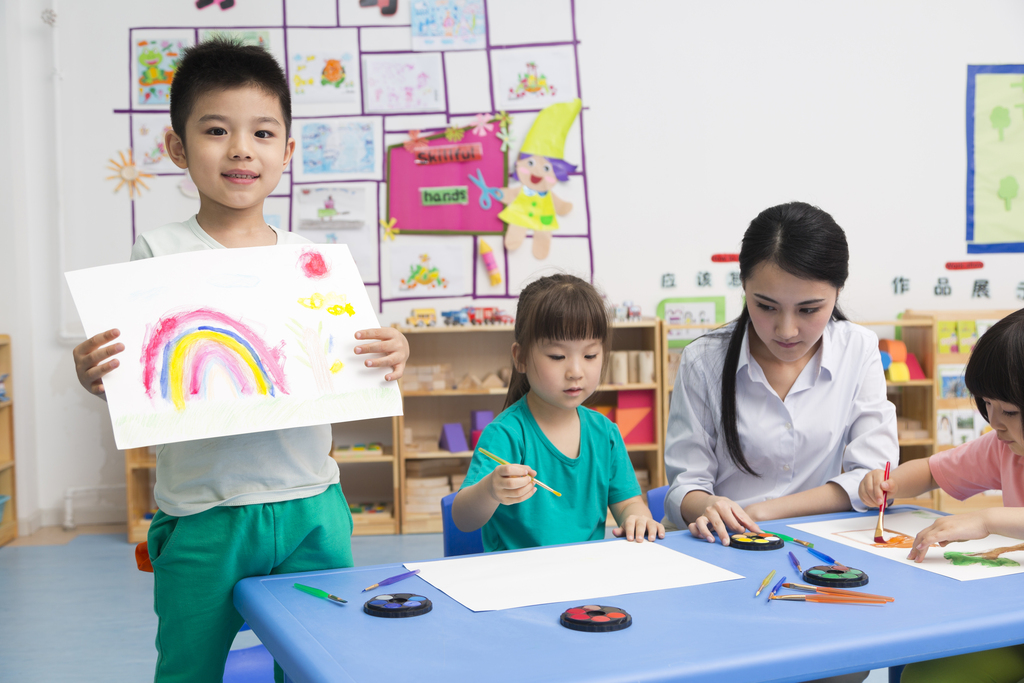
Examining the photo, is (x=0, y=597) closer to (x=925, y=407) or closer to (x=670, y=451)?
(x=670, y=451)

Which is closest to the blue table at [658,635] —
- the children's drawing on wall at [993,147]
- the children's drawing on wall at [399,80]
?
the children's drawing on wall at [399,80]

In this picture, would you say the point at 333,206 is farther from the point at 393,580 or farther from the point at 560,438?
the point at 393,580

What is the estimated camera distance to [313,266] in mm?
1116

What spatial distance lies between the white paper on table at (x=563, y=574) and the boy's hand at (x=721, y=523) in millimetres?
79

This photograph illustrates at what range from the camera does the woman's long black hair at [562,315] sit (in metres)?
1.36

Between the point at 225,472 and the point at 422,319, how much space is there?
2671 millimetres

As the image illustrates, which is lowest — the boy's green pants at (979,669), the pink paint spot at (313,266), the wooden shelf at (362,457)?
the wooden shelf at (362,457)

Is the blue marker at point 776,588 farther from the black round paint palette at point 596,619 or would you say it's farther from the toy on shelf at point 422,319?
the toy on shelf at point 422,319

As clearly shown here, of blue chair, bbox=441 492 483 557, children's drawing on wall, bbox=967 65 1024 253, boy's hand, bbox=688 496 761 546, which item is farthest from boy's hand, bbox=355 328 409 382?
children's drawing on wall, bbox=967 65 1024 253

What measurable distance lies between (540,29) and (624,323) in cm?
160

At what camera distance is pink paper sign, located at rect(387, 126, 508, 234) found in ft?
12.9

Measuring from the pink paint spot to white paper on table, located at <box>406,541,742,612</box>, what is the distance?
0.43m

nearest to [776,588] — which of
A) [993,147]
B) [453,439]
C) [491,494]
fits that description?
[491,494]

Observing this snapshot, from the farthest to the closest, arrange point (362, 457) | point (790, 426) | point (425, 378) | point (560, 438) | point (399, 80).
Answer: point (399, 80), point (425, 378), point (362, 457), point (790, 426), point (560, 438)
